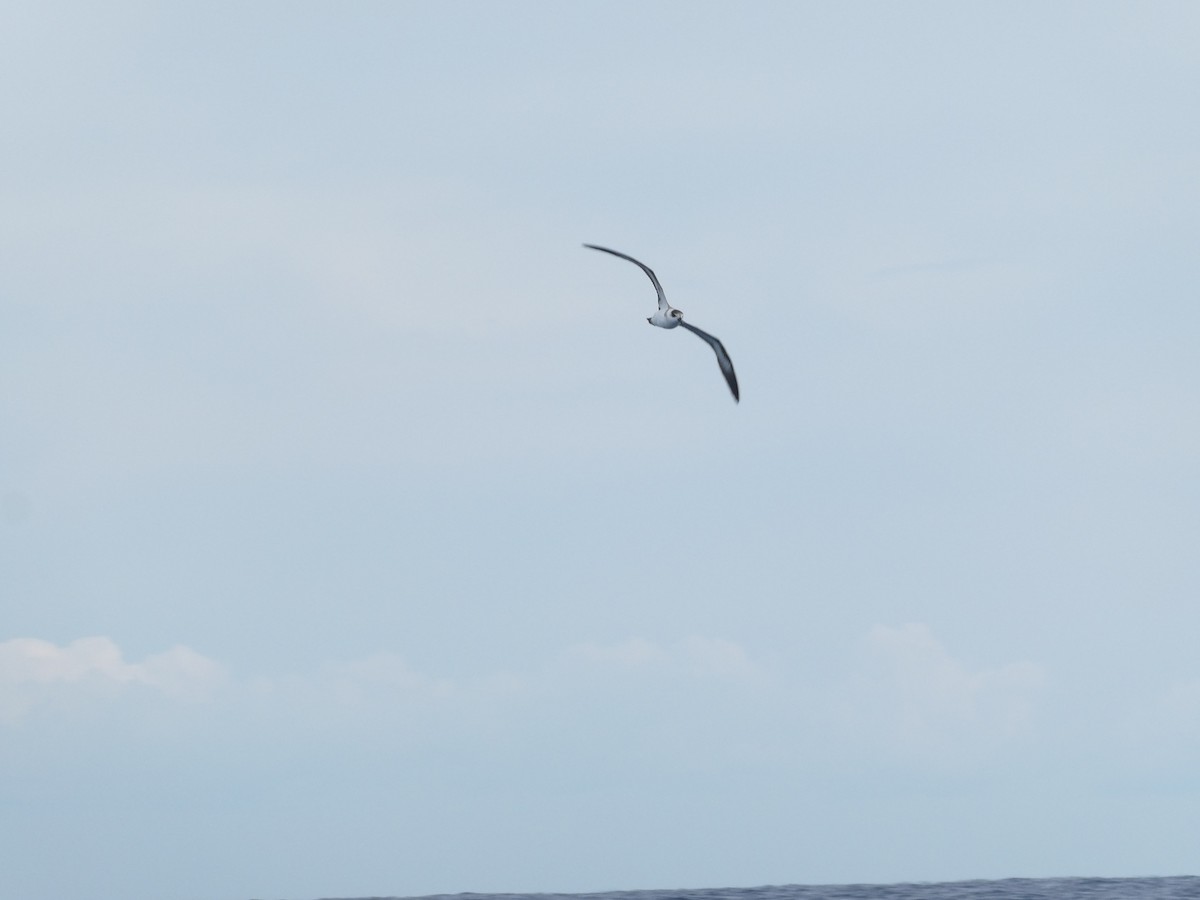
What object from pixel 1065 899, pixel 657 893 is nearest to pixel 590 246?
pixel 657 893

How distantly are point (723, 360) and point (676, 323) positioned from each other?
3.50 meters

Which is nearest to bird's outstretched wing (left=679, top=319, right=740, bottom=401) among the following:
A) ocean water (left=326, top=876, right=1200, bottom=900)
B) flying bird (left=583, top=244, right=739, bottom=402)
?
flying bird (left=583, top=244, right=739, bottom=402)

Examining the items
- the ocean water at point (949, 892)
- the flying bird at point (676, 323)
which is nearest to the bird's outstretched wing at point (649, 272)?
the flying bird at point (676, 323)

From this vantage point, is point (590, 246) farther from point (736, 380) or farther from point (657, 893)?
point (657, 893)

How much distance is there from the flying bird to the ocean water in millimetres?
16180

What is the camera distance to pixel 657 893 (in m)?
49.2

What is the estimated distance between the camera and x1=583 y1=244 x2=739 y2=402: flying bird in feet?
139

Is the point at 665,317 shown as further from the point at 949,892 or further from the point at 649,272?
the point at 949,892

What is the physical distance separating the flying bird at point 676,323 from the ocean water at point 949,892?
1618cm

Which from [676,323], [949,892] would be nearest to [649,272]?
[676,323]

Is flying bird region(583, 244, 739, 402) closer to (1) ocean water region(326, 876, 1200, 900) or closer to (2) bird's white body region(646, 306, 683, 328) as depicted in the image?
(2) bird's white body region(646, 306, 683, 328)

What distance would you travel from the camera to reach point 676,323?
42812 mm

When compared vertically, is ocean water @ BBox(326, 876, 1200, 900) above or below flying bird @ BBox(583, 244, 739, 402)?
below

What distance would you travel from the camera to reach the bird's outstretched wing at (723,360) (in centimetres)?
4456
